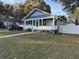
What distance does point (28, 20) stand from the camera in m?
45.1

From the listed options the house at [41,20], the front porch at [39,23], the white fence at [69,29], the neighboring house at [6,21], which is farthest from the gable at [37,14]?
the neighboring house at [6,21]

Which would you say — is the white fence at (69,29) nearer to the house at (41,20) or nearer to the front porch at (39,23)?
the house at (41,20)

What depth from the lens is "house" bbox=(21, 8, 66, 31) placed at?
3915 cm

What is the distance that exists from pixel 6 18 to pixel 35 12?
55.6 ft

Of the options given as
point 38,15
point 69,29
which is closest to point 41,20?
point 38,15

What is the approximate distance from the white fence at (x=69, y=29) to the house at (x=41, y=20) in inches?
65.8

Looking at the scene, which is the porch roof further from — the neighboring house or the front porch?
the neighboring house

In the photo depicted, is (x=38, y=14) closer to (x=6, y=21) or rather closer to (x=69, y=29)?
(x=69, y=29)

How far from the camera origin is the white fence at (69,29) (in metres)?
34.0

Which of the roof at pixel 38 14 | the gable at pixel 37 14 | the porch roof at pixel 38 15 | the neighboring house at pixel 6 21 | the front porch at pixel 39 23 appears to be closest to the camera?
the porch roof at pixel 38 15

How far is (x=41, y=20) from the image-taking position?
42156 mm

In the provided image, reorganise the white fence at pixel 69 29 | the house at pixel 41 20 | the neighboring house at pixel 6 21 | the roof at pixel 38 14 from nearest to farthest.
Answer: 1. the white fence at pixel 69 29
2. the house at pixel 41 20
3. the roof at pixel 38 14
4. the neighboring house at pixel 6 21

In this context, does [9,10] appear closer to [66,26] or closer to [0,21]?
[0,21]

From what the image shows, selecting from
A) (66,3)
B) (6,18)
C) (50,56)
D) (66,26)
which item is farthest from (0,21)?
(50,56)
